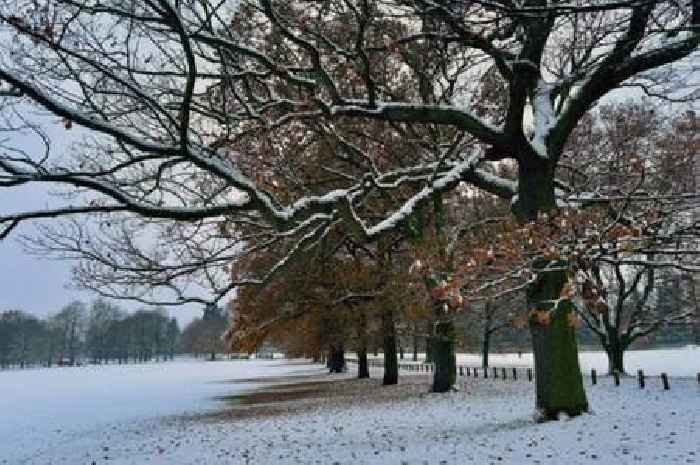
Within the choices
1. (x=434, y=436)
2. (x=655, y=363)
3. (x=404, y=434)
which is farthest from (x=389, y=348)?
(x=655, y=363)

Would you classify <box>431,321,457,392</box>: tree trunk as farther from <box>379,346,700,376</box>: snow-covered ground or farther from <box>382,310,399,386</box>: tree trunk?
<box>379,346,700,376</box>: snow-covered ground

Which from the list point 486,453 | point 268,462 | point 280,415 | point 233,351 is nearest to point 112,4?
point 268,462

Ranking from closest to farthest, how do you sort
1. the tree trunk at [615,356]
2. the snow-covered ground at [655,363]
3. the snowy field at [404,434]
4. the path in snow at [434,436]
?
the path in snow at [434,436] < the snowy field at [404,434] < the tree trunk at [615,356] < the snow-covered ground at [655,363]

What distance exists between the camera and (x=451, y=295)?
4.87m

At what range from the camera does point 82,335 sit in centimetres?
17212

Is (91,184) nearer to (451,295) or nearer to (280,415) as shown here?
(451,295)

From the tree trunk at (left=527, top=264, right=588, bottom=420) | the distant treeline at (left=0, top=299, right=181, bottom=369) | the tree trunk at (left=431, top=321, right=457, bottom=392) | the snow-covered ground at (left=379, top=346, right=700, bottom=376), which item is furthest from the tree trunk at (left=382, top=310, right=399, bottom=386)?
the distant treeline at (left=0, top=299, right=181, bottom=369)

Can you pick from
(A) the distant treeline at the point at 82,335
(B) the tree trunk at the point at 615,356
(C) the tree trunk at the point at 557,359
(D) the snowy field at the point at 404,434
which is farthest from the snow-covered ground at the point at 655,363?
(A) the distant treeline at the point at 82,335

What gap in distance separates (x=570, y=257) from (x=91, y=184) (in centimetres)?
660

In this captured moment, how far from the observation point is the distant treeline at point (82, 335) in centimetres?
14212

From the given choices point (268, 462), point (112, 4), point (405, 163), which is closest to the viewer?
point (112, 4)

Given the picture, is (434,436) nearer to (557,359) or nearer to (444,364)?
(557,359)

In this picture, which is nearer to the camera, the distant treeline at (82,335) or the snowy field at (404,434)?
the snowy field at (404,434)

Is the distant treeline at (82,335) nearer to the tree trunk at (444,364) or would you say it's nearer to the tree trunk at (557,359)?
the tree trunk at (444,364)
